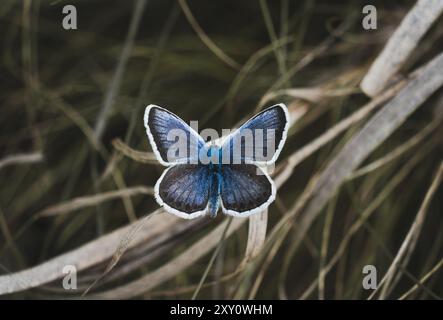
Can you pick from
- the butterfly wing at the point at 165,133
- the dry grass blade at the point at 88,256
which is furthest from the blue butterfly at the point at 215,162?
the dry grass blade at the point at 88,256

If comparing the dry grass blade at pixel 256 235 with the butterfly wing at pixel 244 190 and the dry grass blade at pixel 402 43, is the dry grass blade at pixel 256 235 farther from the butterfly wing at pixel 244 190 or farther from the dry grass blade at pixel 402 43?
the dry grass blade at pixel 402 43

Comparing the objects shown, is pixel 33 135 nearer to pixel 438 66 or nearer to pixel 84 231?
pixel 84 231

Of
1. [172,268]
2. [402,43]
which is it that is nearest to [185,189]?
[172,268]

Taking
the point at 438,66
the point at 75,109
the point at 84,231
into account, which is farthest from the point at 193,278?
the point at 438,66

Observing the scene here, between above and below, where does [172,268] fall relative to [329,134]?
below

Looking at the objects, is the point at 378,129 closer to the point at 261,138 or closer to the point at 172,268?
the point at 261,138
